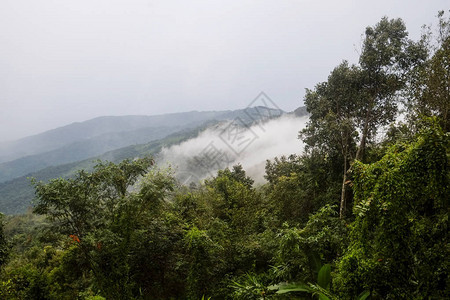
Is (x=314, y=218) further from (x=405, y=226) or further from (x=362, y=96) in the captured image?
(x=362, y=96)

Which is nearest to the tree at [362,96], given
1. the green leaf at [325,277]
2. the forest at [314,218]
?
the forest at [314,218]

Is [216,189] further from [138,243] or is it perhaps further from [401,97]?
[401,97]

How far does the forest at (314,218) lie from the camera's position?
9.67 feet

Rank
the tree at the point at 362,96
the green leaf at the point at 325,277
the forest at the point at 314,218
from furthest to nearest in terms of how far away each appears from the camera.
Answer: the tree at the point at 362,96, the green leaf at the point at 325,277, the forest at the point at 314,218

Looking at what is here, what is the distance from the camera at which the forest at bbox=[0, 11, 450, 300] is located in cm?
295

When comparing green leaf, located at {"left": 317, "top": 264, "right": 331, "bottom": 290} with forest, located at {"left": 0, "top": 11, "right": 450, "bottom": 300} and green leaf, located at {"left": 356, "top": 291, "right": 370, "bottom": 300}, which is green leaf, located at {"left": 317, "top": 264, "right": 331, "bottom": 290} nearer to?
forest, located at {"left": 0, "top": 11, "right": 450, "bottom": 300}

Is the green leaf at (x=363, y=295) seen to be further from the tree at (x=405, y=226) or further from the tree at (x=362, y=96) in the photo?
the tree at (x=362, y=96)

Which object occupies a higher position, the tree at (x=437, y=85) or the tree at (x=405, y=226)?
the tree at (x=437, y=85)

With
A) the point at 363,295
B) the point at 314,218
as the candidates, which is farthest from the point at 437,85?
the point at 363,295

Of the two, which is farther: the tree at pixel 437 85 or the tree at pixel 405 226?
the tree at pixel 437 85

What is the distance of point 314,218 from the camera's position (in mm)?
5707

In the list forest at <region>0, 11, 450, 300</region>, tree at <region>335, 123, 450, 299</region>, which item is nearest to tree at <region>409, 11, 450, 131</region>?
forest at <region>0, 11, 450, 300</region>

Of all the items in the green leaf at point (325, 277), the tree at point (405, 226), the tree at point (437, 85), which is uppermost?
the tree at point (437, 85)

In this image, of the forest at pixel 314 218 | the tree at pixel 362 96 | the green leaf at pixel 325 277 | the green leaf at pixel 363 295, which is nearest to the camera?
the forest at pixel 314 218
